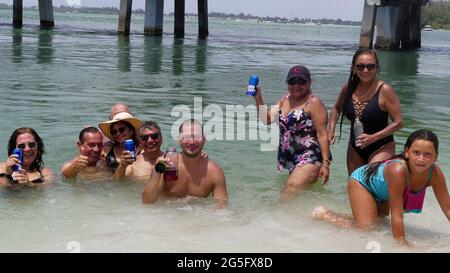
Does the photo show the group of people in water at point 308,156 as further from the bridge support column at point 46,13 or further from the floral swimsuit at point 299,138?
the bridge support column at point 46,13

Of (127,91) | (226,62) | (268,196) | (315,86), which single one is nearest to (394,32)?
(226,62)

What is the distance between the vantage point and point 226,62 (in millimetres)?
24578

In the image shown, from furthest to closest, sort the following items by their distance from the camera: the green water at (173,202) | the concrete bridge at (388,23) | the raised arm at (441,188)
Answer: the concrete bridge at (388,23) → the green water at (173,202) → the raised arm at (441,188)

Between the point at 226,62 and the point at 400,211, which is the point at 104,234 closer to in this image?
the point at 400,211

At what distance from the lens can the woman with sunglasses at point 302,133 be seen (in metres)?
6.31

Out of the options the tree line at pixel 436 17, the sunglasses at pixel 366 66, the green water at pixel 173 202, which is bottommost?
the green water at pixel 173 202

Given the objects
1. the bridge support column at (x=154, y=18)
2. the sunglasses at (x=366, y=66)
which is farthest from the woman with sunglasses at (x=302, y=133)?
the bridge support column at (x=154, y=18)

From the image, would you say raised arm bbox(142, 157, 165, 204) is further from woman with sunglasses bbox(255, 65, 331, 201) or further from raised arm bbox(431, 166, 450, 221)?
raised arm bbox(431, 166, 450, 221)

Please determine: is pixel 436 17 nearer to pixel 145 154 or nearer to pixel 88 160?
pixel 145 154

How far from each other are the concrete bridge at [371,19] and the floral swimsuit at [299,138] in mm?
28583

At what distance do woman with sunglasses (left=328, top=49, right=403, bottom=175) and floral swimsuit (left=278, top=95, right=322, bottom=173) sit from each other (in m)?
0.39

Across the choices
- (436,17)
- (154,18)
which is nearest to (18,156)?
(154,18)

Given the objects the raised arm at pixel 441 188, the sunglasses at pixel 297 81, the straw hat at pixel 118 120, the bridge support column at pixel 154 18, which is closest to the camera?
the raised arm at pixel 441 188

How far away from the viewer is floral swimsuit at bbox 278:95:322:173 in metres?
6.39
